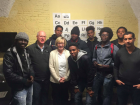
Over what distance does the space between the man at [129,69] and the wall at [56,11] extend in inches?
68.8

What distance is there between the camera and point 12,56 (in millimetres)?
1621

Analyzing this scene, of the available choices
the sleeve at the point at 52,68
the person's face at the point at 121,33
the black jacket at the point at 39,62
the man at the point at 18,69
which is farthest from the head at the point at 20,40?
the person's face at the point at 121,33

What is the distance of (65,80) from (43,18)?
6.21 ft

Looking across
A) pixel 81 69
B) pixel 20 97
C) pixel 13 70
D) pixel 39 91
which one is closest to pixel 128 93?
pixel 81 69

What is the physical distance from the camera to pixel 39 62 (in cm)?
217

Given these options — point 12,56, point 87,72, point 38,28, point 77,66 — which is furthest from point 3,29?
point 87,72

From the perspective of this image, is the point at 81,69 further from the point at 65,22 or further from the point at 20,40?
the point at 65,22

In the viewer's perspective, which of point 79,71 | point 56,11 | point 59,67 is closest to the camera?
point 79,71

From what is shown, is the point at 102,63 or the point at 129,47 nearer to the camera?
the point at 129,47

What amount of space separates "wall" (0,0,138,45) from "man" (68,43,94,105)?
152 centimetres

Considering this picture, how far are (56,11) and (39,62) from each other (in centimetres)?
168

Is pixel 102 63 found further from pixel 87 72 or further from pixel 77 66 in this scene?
pixel 77 66

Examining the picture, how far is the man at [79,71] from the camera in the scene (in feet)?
6.25

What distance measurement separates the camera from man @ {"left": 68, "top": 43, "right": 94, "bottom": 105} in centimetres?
191
